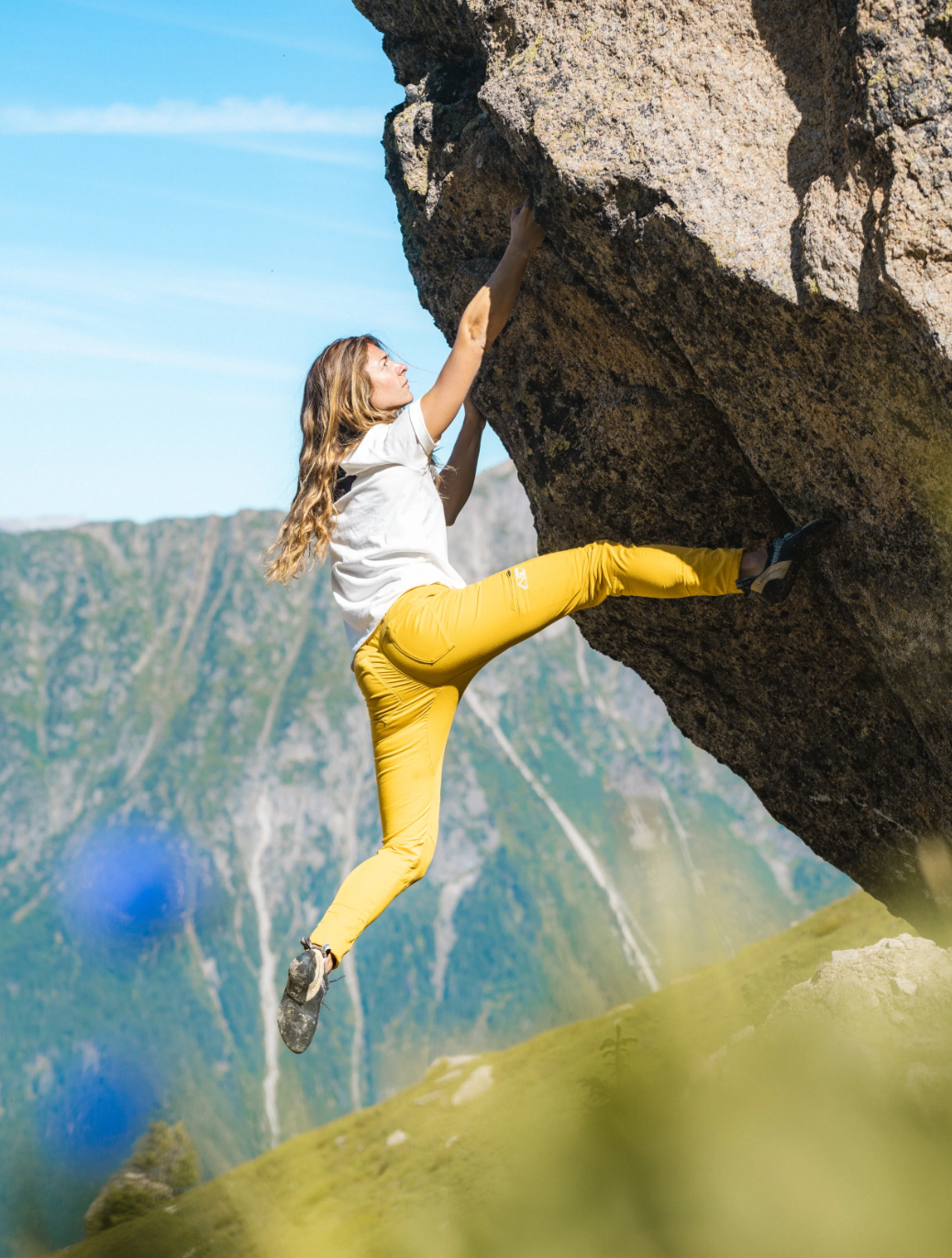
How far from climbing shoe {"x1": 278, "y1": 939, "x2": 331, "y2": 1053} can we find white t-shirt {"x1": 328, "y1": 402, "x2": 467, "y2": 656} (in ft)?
5.89

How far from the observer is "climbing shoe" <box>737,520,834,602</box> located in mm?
5230

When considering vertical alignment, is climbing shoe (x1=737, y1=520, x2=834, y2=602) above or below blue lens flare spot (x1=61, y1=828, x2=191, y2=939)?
above

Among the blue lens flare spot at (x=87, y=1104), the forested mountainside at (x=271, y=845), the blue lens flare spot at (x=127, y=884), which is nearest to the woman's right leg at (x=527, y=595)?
the forested mountainside at (x=271, y=845)

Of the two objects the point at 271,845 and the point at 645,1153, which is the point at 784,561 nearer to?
the point at 645,1153

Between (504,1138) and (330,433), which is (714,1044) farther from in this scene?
(330,433)

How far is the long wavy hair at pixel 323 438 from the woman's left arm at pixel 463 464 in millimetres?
882

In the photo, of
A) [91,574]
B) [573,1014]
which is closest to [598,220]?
[573,1014]

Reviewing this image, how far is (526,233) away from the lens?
19.4 ft

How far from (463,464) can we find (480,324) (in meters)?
1.43

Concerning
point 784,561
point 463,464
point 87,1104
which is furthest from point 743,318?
point 87,1104

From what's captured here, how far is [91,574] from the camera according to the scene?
19025 cm

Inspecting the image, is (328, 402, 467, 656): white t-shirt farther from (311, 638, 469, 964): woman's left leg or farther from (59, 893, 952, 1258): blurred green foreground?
(59, 893, 952, 1258): blurred green foreground

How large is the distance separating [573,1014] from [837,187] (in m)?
98.0

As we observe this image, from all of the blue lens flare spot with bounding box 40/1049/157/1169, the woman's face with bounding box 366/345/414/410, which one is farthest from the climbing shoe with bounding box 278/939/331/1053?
the blue lens flare spot with bounding box 40/1049/157/1169
